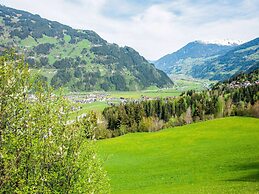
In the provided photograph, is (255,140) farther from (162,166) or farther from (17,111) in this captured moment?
(17,111)

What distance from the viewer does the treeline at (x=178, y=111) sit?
164m

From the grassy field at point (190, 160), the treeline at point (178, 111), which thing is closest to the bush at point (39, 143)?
A: the grassy field at point (190, 160)

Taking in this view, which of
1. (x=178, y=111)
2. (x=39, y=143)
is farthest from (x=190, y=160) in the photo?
(x=178, y=111)

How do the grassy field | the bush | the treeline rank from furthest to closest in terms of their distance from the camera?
the treeline
the grassy field
the bush

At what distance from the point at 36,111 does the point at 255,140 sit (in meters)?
77.3

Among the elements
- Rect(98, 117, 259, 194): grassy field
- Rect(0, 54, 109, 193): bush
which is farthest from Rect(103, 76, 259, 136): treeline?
Rect(0, 54, 109, 193): bush

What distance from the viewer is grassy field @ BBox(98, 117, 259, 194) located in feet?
160

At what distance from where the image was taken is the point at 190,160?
78.2 m

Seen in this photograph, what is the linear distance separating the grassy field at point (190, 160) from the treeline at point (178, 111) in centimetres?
2257

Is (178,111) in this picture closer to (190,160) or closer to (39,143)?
(190,160)

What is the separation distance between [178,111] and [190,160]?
109 m

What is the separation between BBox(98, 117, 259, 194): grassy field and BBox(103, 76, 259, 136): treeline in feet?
74.1

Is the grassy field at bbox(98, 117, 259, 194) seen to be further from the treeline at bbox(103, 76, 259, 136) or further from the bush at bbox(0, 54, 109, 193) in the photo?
the treeline at bbox(103, 76, 259, 136)

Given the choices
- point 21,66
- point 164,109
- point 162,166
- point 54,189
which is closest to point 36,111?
point 21,66
